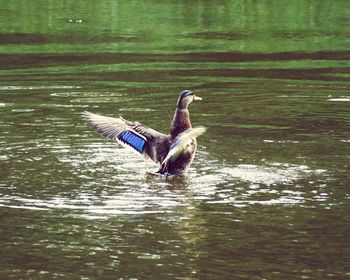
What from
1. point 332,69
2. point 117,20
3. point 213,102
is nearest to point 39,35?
point 117,20

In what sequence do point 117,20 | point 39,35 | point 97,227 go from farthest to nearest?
point 117,20 < point 39,35 < point 97,227

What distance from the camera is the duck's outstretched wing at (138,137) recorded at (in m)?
11.2

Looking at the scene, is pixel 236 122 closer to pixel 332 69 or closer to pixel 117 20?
pixel 332 69

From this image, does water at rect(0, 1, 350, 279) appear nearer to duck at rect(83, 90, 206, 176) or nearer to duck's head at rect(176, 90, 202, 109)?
duck at rect(83, 90, 206, 176)

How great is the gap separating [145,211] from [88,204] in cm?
52

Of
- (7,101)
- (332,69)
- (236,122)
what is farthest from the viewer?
(332,69)

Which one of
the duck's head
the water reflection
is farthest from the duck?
the water reflection

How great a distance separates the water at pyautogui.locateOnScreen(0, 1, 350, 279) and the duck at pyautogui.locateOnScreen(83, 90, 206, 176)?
9.0 inches

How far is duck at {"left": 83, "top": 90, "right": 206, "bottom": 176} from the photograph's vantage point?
10969mm

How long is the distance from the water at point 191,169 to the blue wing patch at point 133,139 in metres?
0.32

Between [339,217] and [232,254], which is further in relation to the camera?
[339,217]

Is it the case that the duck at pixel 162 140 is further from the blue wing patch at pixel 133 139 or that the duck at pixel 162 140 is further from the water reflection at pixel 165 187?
the water reflection at pixel 165 187

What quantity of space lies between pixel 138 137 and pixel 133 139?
0.05 metres

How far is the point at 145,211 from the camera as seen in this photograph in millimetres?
9711
